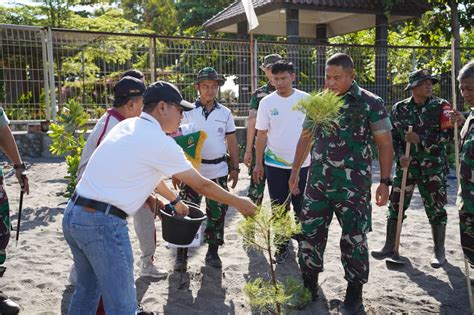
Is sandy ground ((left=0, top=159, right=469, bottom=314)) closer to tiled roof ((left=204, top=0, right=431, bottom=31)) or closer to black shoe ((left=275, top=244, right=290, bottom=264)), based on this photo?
black shoe ((left=275, top=244, right=290, bottom=264))

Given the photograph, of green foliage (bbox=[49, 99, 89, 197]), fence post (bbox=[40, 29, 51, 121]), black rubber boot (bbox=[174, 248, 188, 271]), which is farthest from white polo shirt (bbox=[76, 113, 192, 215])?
fence post (bbox=[40, 29, 51, 121])

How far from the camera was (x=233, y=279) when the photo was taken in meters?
4.31

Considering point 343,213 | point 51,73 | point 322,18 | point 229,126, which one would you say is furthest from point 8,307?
point 322,18

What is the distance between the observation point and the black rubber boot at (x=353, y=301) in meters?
3.55

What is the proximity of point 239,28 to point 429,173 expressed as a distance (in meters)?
12.0

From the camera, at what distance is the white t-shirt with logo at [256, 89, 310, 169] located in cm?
449

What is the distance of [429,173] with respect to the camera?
454 centimetres

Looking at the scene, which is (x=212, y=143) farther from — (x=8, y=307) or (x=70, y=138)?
(x=70, y=138)

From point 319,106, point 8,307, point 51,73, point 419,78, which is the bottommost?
point 8,307

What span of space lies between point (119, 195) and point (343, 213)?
169cm

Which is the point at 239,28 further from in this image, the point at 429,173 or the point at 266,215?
the point at 266,215

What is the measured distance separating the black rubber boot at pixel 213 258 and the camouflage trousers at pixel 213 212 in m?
0.07

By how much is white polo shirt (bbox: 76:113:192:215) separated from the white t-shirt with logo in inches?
84.8

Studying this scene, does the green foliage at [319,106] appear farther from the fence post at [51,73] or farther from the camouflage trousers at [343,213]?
the fence post at [51,73]
